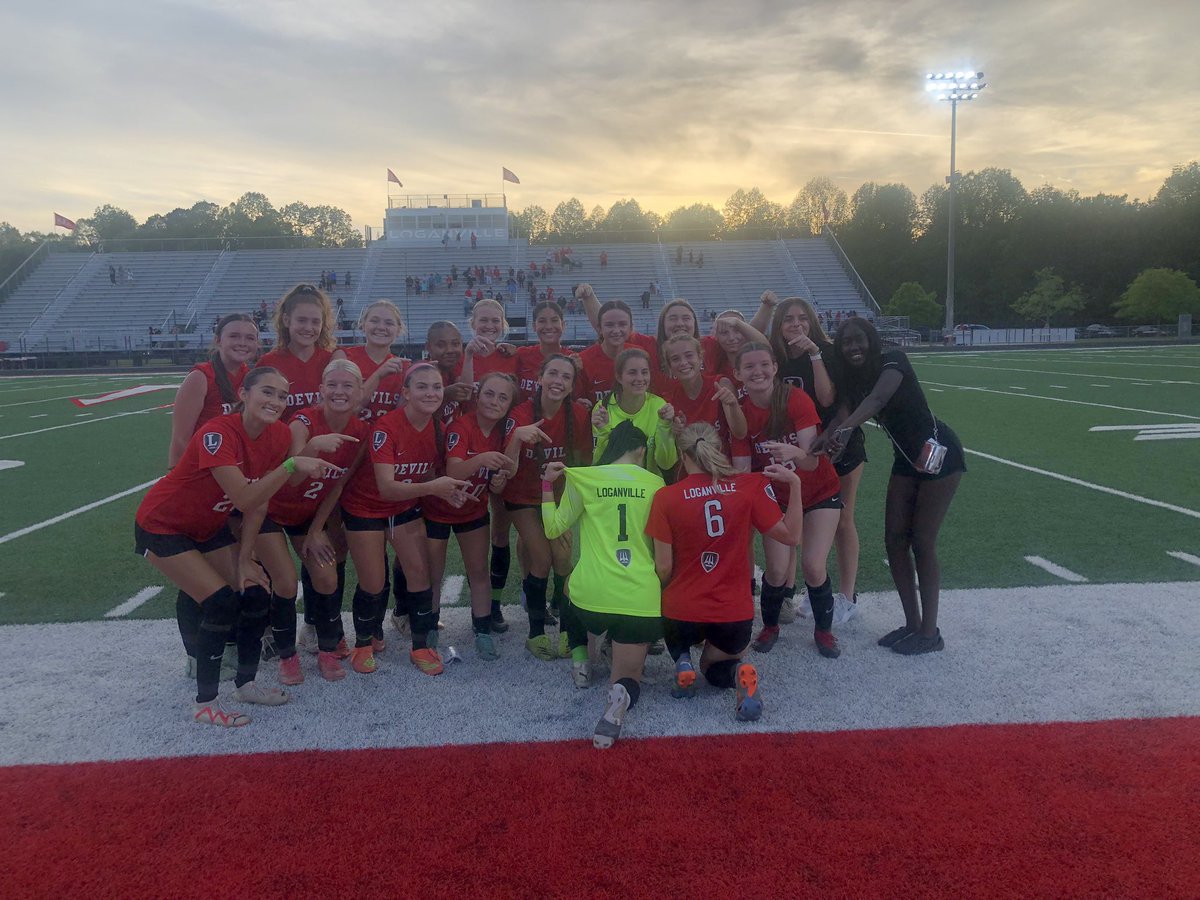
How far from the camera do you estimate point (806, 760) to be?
10.2 feet

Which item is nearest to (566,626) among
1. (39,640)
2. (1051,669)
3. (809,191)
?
(1051,669)

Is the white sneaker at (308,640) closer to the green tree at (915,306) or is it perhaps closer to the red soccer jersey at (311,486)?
the red soccer jersey at (311,486)

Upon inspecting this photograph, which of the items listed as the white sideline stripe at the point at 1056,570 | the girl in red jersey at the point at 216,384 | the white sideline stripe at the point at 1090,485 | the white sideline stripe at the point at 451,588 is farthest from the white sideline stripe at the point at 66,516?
the white sideline stripe at the point at 1090,485

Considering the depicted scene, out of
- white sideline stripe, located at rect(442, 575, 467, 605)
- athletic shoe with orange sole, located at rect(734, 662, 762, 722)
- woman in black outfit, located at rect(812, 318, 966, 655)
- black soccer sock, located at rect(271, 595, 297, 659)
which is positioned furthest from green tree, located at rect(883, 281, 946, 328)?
black soccer sock, located at rect(271, 595, 297, 659)

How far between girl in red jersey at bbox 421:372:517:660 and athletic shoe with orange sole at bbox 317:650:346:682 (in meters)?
0.57

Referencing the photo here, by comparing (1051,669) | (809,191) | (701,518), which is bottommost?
(1051,669)

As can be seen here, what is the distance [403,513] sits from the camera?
4133 mm

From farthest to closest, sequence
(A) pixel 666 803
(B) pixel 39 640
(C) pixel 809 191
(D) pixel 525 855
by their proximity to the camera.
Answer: (C) pixel 809 191, (B) pixel 39 640, (A) pixel 666 803, (D) pixel 525 855

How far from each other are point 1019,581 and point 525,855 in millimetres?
3945

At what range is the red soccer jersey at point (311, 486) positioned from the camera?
3918 millimetres

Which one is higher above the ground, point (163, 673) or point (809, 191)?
point (809, 191)

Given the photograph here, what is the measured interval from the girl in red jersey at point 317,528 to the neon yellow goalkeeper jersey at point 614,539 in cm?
117

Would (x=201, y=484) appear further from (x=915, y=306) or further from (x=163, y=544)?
(x=915, y=306)

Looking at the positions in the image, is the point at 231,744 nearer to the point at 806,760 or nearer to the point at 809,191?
the point at 806,760
